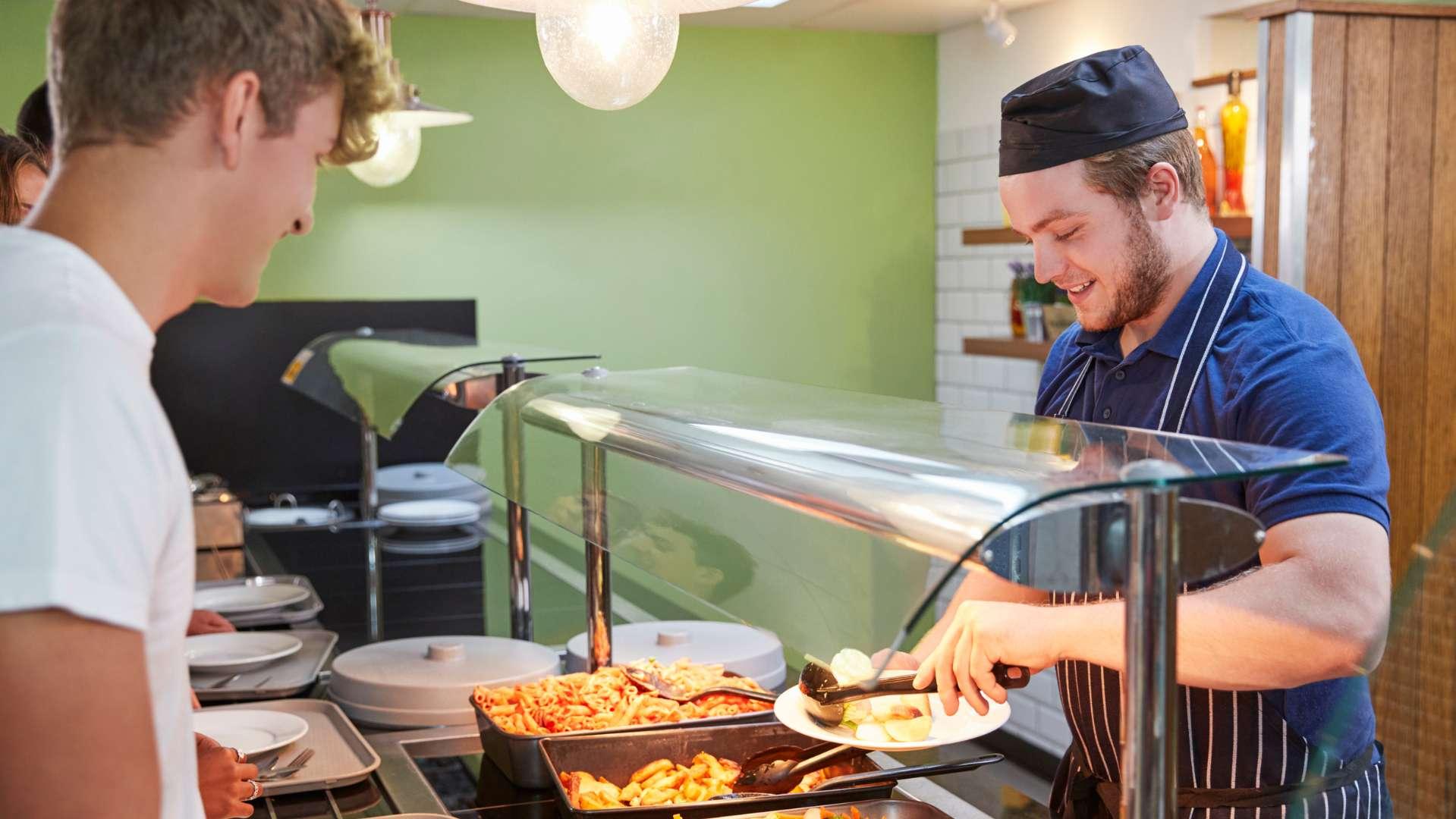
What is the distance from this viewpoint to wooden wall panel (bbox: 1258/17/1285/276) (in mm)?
3367

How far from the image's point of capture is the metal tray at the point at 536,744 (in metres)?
1.66

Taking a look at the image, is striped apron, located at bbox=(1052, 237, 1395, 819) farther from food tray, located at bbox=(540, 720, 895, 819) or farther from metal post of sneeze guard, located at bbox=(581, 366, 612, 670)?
→ metal post of sneeze guard, located at bbox=(581, 366, 612, 670)

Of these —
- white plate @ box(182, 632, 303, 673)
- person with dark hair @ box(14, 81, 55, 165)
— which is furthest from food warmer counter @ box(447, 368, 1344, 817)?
person with dark hair @ box(14, 81, 55, 165)

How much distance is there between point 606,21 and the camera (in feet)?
6.17

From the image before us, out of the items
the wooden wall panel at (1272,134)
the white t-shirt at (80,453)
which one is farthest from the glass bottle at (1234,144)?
the white t-shirt at (80,453)

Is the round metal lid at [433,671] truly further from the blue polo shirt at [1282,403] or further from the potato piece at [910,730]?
the blue polo shirt at [1282,403]

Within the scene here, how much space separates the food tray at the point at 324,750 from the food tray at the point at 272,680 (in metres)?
0.06

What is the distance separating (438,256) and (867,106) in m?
1.75

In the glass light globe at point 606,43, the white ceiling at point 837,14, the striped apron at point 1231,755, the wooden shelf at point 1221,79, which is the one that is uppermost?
the white ceiling at point 837,14

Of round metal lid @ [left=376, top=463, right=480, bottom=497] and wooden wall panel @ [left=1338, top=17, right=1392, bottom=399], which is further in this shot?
round metal lid @ [left=376, top=463, right=480, bottom=497]

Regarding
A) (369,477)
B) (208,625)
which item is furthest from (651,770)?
(369,477)

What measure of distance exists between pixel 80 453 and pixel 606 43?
1307mm

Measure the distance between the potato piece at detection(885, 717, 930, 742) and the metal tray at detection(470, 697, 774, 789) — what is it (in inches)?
10.8

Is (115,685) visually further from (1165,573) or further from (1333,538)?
(1333,538)
